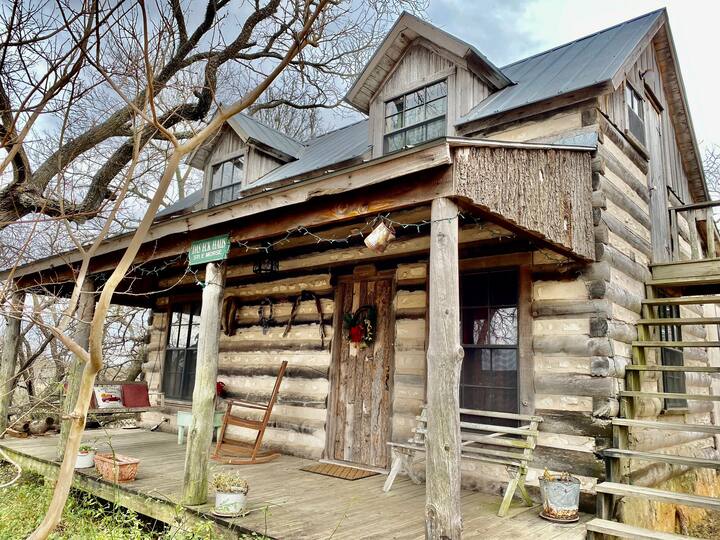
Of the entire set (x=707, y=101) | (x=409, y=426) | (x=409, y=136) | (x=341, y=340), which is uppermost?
(x=707, y=101)

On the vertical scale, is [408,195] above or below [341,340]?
above

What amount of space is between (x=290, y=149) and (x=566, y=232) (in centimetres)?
678

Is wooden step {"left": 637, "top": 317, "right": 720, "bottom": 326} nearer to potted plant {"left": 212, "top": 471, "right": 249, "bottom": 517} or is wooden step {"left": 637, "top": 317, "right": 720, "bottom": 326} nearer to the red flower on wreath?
the red flower on wreath

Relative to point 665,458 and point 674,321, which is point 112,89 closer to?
point 665,458

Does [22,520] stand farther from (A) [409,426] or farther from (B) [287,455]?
(A) [409,426]

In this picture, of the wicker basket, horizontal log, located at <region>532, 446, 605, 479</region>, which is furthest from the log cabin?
the wicker basket

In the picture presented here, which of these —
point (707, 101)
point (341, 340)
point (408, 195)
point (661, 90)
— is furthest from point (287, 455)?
point (707, 101)

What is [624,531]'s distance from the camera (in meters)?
3.78

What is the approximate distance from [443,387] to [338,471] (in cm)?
329

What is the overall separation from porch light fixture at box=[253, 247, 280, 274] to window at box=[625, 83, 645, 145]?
5.18 metres

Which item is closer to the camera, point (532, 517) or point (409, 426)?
point (532, 517)

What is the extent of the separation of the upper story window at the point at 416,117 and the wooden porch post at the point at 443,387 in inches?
152

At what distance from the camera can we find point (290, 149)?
33.6 feet

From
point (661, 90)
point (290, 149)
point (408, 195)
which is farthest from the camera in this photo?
point (290, 149)
